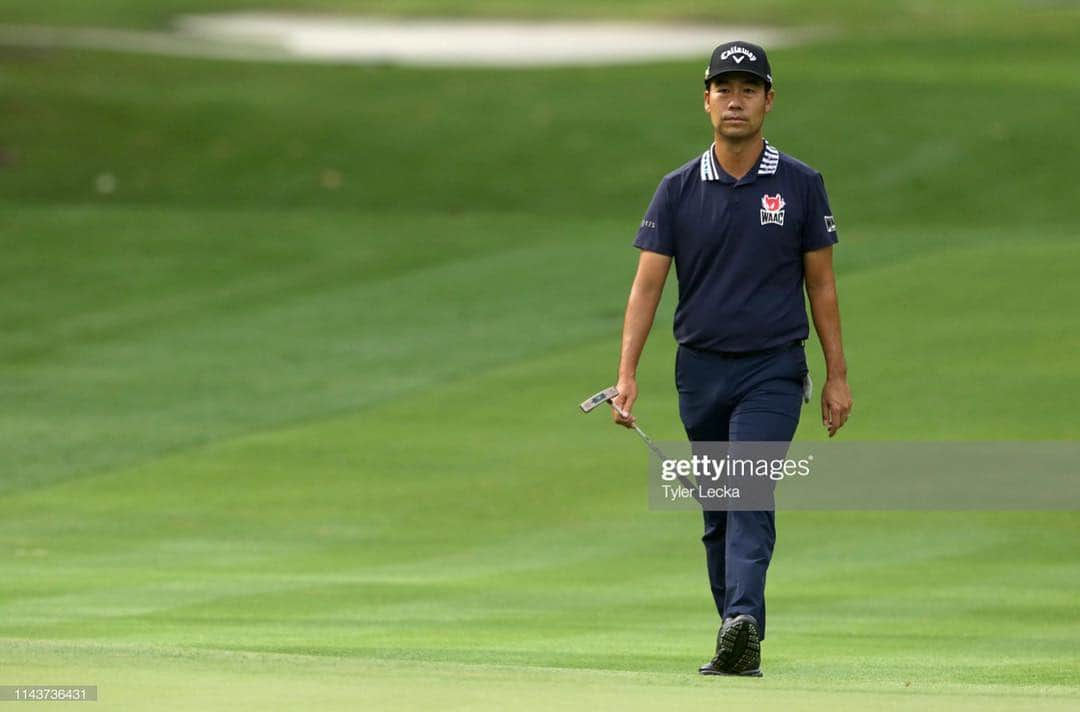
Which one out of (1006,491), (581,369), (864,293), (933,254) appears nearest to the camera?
(1006,491)

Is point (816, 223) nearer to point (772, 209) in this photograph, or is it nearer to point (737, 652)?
point (772, 209)

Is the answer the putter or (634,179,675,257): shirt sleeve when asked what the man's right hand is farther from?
(634,179,675,257): shirt sleeve

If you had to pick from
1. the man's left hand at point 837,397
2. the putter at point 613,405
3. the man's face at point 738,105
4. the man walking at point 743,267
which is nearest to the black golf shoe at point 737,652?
the man walking at point 743,267

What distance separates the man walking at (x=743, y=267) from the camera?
26.9 ft

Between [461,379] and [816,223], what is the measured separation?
11.3 meters

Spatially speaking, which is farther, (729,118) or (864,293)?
(864,293)

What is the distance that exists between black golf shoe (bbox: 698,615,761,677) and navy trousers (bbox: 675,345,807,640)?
22 cm

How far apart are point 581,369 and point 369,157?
11912mm

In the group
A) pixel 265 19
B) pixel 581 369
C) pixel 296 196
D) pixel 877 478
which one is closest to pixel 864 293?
pixel 581 369

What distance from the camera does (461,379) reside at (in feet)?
63.8

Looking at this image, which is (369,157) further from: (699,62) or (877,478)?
(877,478)

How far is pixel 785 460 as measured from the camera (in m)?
8.28

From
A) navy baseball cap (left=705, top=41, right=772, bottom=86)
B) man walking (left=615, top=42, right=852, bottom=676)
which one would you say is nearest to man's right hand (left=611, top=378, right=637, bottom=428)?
man walking (left=615, top=42, right=852, bottom=676)

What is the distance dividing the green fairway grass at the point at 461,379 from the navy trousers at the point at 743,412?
480mm
